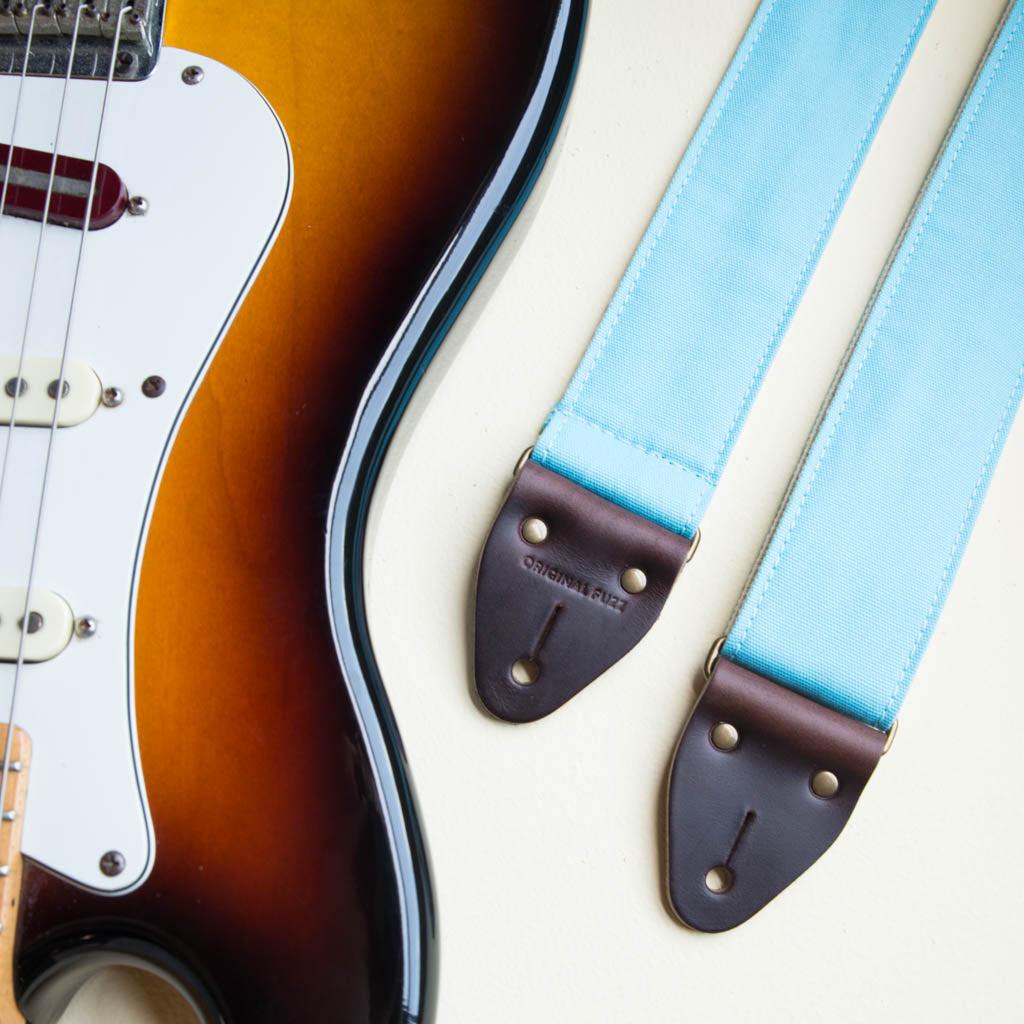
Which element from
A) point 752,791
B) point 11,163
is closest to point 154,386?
point 11,163

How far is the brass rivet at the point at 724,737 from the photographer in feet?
1.54

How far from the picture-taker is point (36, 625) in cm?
40

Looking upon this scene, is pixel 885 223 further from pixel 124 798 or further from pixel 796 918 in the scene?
pixel 124 798

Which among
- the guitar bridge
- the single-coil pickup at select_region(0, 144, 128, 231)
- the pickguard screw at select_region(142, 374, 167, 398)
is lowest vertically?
the pickguard screw at select_region(142, 374, 167, 398)

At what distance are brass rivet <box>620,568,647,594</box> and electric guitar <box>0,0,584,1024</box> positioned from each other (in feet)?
0.45

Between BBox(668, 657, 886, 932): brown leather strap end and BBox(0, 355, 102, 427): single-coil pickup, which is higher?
BBox(0, 355, 102, 427): single-coil pickup

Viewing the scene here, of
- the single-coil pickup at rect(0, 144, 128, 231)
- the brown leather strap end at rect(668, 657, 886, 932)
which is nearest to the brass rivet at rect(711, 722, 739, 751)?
the brown leather strap end at rect(668, 657, 886, 932)

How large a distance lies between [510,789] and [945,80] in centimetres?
50

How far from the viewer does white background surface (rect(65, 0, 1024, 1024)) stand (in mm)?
450

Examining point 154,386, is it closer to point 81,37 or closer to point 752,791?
point 81,37

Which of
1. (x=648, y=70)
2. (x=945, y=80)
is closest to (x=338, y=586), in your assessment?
(x=648, y=70)

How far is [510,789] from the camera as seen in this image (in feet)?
1.52

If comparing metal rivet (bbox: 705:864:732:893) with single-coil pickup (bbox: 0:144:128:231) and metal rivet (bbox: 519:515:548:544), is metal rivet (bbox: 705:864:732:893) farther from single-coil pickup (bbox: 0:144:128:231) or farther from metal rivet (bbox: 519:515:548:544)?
single-coil pickup (bbox: 0:144:128:231)

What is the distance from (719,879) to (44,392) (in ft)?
1.30
